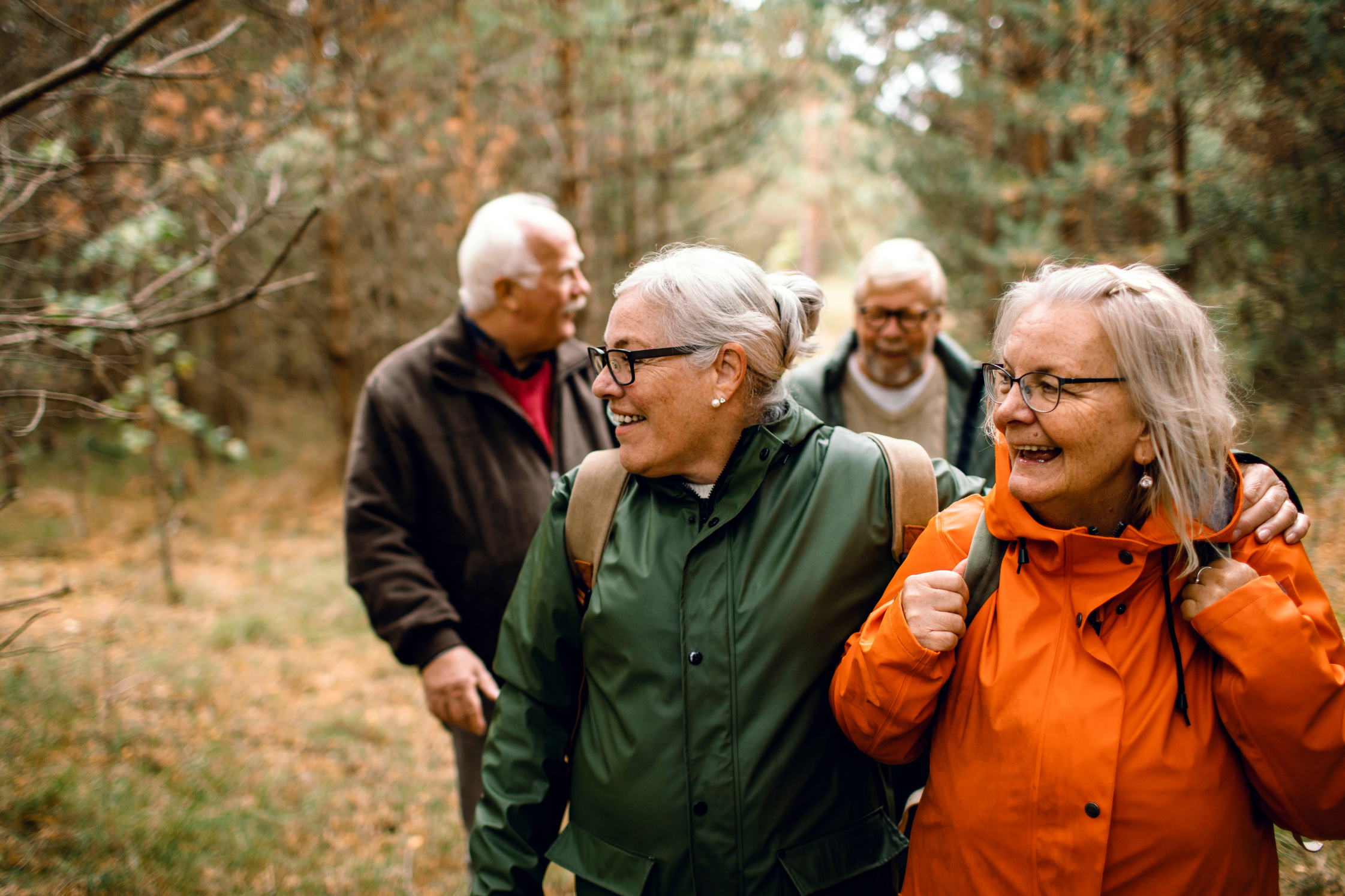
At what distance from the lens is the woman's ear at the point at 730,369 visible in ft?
6.14

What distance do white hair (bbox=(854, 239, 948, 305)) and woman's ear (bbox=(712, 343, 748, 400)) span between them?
1.80m

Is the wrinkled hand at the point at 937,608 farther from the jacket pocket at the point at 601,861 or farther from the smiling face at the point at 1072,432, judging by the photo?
the jacket pocket at the point at 601,861

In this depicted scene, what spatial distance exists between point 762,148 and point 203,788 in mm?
10143

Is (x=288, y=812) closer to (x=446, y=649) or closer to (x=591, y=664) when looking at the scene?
(x=446, y=649)

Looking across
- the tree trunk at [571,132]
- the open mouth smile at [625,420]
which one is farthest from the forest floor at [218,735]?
the tree trunk at [571,132]

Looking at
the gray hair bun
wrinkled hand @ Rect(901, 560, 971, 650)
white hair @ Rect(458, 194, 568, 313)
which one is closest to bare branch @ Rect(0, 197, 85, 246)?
white hair @ Rect(458, 194, 568, 313)

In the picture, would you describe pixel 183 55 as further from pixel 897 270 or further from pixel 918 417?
pixel 918 417

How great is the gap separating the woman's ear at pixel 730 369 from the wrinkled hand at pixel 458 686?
58.4 inches

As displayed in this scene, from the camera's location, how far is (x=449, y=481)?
299 cm

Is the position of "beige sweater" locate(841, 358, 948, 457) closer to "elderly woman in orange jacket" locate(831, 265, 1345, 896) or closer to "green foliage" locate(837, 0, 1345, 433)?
"green foliage" locate(837, 0, 1345, 433)

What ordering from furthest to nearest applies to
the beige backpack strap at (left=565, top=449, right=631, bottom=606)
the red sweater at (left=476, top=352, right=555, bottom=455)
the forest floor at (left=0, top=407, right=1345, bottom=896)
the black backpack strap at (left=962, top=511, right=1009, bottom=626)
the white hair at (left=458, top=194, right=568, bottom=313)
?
the forest floor at (left=0, top=407, right=1345, bottom=896), the red sweater at (left=476, top=352, right=555, bottom=455), the white hair at (left=458, top=194, right=568, bottom=313), the beige backpack strap at (left=565, top=449, right=631, bottom=606), the black backpack strap at (left=962, top=511, right=1009, bottom=626)

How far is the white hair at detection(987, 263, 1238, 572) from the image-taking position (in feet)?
4.73

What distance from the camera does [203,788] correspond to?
421 centimetres

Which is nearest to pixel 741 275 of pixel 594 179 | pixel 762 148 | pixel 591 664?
pixel 591 664
